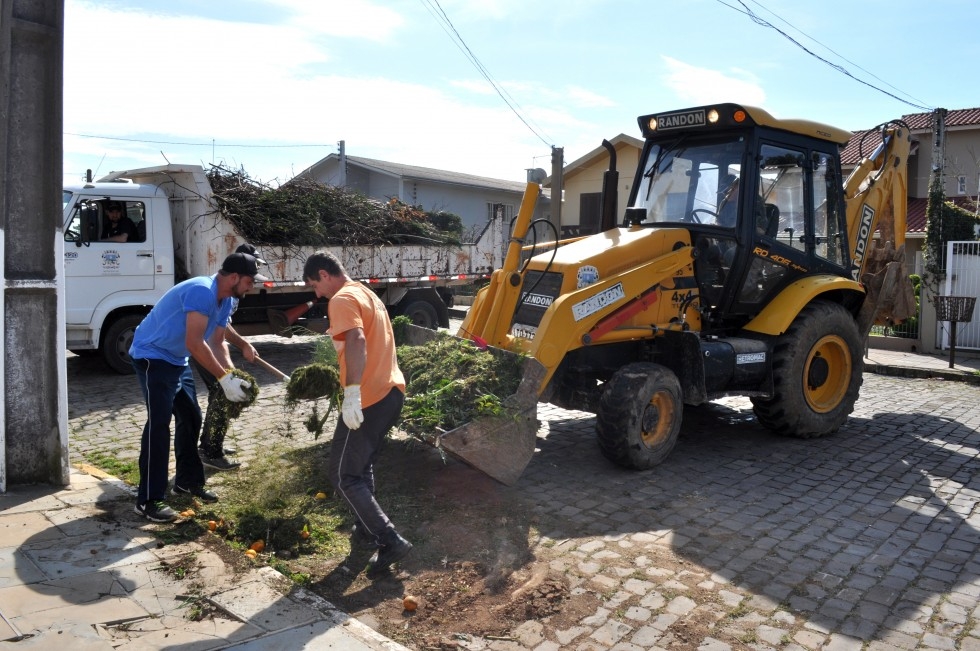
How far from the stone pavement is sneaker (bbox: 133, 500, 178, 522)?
12 centimetres

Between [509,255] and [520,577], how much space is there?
296 cm

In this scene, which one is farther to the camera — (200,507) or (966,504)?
(966,504)

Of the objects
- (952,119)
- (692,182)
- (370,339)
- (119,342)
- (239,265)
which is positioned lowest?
(119,342)

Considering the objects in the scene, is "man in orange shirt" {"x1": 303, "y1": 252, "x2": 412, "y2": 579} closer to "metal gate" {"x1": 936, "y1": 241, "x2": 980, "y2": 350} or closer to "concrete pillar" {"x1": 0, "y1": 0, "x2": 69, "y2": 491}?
"concrete pillar" {"x1": 0, "y1": 0, "x2": 69, "y2": 491}

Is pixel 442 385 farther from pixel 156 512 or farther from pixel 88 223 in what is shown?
pixel 88 223

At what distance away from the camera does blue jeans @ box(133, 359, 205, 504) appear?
5.01 metres

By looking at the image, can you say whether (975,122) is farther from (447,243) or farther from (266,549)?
(266,549)

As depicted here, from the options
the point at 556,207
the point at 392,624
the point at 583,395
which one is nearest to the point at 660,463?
the point at 583,395

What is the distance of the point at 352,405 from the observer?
4262 mm

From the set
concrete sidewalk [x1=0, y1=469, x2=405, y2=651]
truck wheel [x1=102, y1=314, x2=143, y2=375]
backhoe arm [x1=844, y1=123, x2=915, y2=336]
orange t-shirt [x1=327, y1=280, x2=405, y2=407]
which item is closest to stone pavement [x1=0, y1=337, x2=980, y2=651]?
concrete sidewalk [x1=0, y1=469, x2=405, y2=651]

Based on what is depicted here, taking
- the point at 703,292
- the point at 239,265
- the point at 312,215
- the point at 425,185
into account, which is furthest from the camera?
the point at 425,185

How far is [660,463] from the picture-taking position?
6410 mm

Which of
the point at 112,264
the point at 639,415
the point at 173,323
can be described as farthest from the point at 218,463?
the point at 112,264

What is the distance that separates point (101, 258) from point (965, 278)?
1303 cm
